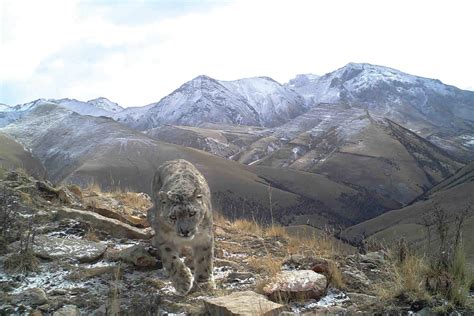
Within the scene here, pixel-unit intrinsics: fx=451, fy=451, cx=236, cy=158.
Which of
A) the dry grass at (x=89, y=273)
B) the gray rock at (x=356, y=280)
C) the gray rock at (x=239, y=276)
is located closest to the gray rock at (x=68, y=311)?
the dry grass at (x=89, y=273)

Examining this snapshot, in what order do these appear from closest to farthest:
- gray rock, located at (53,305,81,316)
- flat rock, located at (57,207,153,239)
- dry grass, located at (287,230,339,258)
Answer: gray rock, located at (53,305,81,316), dry grass, located at (287,230,339,258), flat rock, located at (57,207,153,239)

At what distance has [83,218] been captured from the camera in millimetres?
12852

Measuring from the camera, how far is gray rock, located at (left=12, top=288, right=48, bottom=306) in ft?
25.6

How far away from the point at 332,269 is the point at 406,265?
169 centimetres

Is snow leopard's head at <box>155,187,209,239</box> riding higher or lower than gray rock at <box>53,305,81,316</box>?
higher

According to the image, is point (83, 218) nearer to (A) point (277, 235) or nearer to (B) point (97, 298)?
(B) point (97, 298)

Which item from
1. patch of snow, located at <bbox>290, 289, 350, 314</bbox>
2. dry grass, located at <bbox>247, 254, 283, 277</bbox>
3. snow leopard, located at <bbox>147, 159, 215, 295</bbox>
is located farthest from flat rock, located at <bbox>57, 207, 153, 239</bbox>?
patch of snow, located at <bbox>290, 289, 350, 314</bbox>

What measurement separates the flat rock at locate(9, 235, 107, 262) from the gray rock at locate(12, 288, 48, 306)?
82.8 inches

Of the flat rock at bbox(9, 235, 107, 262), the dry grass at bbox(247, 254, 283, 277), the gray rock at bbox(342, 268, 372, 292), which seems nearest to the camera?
the gray rock at bbox(342, 268, 372, 292)

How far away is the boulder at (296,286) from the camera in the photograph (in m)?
8.03

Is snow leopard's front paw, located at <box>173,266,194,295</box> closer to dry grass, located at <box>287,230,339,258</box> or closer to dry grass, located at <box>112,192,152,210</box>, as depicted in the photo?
dry grass, located at <box>287,230,339,258</box>

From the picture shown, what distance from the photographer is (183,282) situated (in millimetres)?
9531

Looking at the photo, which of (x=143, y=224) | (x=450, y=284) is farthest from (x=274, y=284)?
(x=143, y=224)

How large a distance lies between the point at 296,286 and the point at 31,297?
4.70 m
